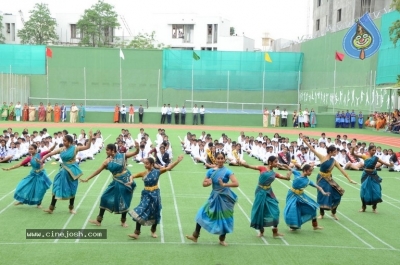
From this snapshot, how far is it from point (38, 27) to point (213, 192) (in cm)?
6143

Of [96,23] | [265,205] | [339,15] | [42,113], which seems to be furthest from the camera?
[96,23]

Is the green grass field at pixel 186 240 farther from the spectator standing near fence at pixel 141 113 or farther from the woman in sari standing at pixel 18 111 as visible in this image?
the woman in sari standing at pixel 18 111

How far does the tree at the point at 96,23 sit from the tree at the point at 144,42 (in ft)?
11.5

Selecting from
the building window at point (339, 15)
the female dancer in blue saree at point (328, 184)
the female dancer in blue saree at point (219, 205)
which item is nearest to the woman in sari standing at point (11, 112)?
the building window at point (339, 15)

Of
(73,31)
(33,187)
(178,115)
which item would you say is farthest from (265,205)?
(73,31)

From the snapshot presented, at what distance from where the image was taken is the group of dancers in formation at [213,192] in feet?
31.5

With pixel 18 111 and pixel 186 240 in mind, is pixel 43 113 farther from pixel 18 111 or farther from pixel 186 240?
pixel 186 240

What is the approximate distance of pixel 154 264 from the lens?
28.1ft

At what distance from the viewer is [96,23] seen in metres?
66.4

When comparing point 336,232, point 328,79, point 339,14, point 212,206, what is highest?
point 339,14

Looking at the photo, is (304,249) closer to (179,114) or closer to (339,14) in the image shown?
(179,114)

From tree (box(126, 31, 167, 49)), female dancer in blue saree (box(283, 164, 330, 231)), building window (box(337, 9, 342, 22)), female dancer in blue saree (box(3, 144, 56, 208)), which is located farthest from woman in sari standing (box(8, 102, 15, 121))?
tree (box(126, 31, 167, 49))

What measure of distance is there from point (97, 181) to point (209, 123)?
23631 mm

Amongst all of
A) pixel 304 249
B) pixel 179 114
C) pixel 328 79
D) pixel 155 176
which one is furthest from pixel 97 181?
pixel 328 79
